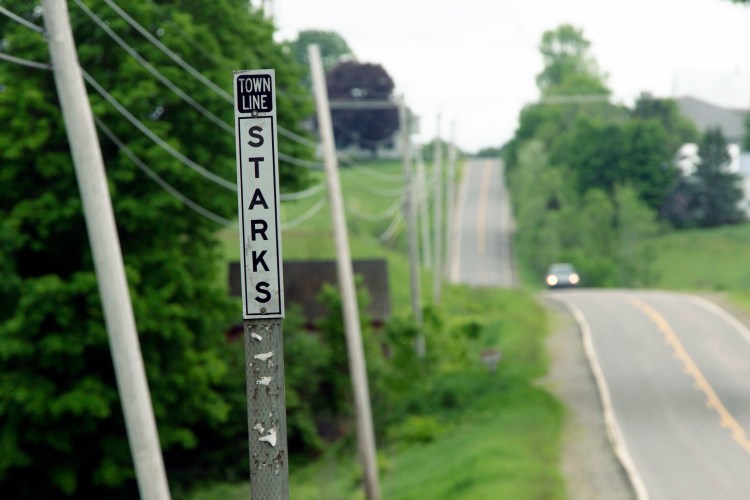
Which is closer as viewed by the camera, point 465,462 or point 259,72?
point 259,72

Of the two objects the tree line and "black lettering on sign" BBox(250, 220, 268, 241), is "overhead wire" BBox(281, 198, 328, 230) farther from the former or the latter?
"black lettering on sign" BBox(250, 220, 268, 241)

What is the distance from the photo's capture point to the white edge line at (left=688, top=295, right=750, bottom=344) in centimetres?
4636

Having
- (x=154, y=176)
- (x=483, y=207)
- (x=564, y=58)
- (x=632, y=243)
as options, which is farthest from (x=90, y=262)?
(x=564, y=58)

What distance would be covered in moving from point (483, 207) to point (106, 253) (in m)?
118

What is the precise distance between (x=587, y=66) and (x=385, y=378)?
125806 millimetres

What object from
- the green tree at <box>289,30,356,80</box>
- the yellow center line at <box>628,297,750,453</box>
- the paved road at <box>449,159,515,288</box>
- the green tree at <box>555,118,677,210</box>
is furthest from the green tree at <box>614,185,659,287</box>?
the green tree at <box>289,30,356,80</box>

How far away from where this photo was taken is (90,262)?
29.4 meters

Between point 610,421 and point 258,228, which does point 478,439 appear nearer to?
point 610,421

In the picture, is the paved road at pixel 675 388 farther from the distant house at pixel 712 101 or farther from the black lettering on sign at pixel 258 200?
the distant house at pixel 712 101

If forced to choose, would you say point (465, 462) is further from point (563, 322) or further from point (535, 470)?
point (563, 322)

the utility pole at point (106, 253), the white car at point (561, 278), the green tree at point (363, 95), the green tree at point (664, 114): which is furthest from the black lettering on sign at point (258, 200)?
the green tree at point (664, 114)

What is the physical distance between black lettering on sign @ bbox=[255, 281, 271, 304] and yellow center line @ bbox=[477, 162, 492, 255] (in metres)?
101

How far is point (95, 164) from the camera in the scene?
1319 cm

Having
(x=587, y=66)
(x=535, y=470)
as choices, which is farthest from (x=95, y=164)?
(x=587, y=66)
